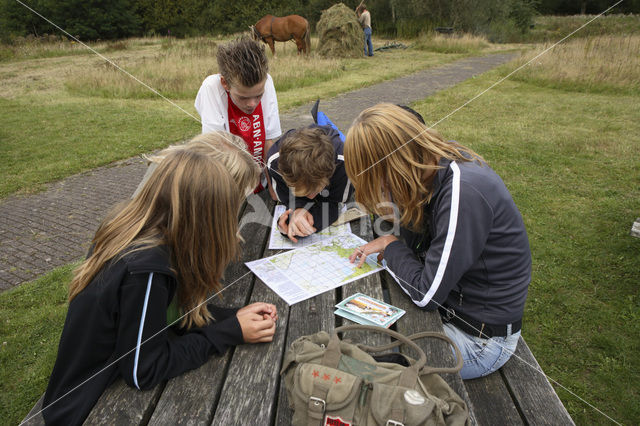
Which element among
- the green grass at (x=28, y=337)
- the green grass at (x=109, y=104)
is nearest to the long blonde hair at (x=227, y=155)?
the green grass at (x=28, y=337)

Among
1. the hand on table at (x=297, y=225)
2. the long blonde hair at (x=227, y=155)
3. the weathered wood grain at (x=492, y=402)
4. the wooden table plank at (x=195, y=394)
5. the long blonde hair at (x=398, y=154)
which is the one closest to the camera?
the wooden table plank at (x=195, y=394)

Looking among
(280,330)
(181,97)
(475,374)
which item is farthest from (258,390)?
(181,97)

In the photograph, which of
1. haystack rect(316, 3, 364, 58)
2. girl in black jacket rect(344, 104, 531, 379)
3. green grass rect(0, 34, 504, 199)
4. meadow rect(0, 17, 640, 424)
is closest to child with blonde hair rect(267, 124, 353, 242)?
girl in black jacket rect(344, 104, 531, 379)

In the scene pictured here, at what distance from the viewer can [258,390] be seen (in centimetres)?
140

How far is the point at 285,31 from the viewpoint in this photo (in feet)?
59.6

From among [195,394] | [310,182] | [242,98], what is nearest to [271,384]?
[195,394]

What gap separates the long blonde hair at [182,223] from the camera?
155 cm

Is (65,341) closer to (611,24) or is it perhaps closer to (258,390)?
(258,390)

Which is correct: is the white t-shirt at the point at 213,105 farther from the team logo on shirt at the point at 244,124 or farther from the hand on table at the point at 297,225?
the hand on table at the point at 297,225

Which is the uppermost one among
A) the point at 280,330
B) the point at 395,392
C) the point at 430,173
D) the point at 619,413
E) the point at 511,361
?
the point at 430,173

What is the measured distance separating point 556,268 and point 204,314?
133 inches

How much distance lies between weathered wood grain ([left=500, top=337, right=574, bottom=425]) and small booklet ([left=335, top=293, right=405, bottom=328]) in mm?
628

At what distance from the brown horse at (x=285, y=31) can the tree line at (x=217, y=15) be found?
6.16m

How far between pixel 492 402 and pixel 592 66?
10.6m
